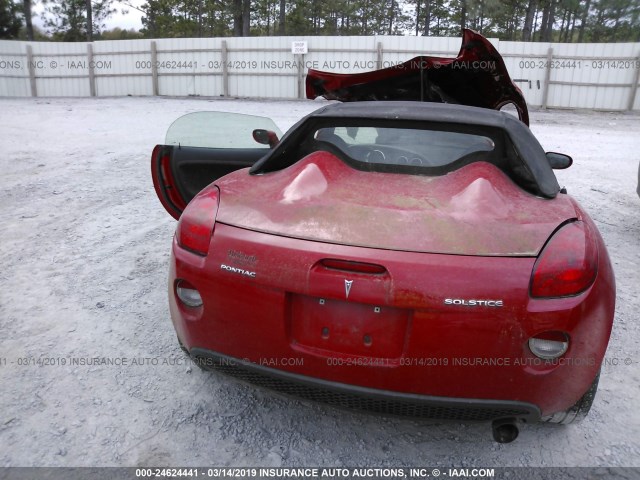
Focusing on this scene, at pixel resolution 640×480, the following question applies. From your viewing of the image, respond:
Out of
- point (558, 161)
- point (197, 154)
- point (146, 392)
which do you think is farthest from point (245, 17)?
point (146, 392)

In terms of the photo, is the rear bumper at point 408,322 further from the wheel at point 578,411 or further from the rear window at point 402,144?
the rear window at point 402,144

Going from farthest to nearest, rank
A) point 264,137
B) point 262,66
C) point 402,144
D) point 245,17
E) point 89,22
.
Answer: point 89,22 → point 245,17 → point 262,66 → point 264,137 → point 402,144

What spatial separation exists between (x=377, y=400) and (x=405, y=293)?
1.38 ft

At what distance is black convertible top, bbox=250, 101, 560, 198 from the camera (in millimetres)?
2191

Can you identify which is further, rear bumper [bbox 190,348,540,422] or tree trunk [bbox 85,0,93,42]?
tree trunk [bbox 85,0,93,42]

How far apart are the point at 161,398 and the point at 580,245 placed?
190 cm

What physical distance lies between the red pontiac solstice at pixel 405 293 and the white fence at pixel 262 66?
18739 millimetres

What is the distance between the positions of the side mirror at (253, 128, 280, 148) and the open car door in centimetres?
3

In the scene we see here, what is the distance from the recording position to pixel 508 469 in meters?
1.95

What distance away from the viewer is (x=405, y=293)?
163 centimetres

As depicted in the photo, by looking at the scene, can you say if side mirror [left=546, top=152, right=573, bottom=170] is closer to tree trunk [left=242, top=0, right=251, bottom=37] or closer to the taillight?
the taillight

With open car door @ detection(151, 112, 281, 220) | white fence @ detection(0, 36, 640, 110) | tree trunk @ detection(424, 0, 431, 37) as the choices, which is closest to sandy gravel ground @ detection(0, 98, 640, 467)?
open car door @ detection(151, 112, 281, 220)

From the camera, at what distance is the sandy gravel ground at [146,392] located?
201cm

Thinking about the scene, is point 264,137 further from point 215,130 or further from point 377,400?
point 377,400
